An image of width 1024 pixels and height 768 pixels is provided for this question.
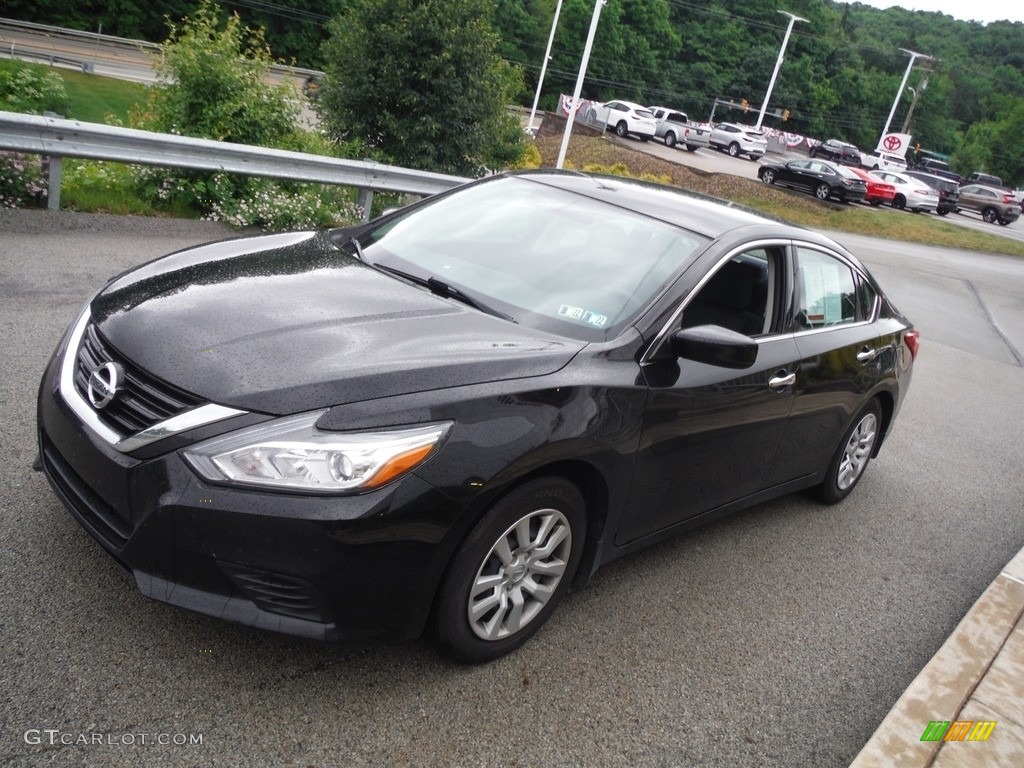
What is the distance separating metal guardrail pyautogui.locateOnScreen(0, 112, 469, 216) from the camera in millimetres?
7512

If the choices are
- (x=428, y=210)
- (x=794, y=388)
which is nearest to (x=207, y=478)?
(x=428, y=210)

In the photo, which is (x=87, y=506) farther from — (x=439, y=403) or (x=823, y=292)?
(x=823, y=292)

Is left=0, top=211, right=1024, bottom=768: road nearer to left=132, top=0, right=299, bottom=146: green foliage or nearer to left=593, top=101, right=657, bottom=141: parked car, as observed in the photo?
left=132, top=0, right=299, bottom=146: green foliage

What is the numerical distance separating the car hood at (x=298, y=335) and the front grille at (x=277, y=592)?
0.48 metres

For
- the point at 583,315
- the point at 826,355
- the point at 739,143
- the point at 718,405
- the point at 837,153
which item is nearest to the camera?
the point at 583,315

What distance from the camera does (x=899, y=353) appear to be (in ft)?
18.3

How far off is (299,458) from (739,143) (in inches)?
2143

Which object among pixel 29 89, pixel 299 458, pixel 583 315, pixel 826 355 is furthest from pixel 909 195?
pixel 299 458

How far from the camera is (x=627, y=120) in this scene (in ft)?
156

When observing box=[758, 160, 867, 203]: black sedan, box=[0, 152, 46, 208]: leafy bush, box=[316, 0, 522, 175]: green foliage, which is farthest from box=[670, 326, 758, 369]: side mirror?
box=[758, 160, 867, 203]: black sedan

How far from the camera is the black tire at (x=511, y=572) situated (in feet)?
9.67

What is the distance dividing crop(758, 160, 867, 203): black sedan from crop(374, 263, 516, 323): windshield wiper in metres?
33.5

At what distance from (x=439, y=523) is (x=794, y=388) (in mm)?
2279

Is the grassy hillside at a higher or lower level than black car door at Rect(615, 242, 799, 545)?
lower
